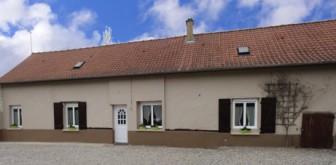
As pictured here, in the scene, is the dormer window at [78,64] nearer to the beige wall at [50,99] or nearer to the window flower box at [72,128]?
the beige wall at [50,99]

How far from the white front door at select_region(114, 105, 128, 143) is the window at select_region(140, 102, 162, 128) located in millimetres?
907

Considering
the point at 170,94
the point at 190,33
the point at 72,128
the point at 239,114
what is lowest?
the point at 72,128

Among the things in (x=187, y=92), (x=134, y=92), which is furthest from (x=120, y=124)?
(x=187, y=92)

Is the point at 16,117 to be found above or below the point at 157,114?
below

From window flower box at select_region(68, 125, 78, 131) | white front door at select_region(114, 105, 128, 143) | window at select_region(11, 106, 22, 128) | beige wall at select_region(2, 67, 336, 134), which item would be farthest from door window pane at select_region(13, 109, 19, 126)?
white front door at select_region(114, 105, 128, 143)

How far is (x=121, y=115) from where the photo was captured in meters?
11.3

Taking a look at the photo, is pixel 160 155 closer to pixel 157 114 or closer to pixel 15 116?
pixel 157 114

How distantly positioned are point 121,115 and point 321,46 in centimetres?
903

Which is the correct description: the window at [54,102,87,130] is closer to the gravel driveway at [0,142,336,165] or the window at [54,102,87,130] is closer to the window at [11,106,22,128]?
the gravel driveway at [0,142,336,165]

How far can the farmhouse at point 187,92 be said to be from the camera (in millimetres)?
9023

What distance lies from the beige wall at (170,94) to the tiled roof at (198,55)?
1.28 feet

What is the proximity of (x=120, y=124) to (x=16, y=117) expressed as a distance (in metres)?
A: 6.36

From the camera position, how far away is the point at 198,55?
11.0m

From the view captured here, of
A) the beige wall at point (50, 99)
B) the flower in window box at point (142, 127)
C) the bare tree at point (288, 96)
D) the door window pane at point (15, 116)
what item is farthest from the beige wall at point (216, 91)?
the door window pane at point (15, 116)
